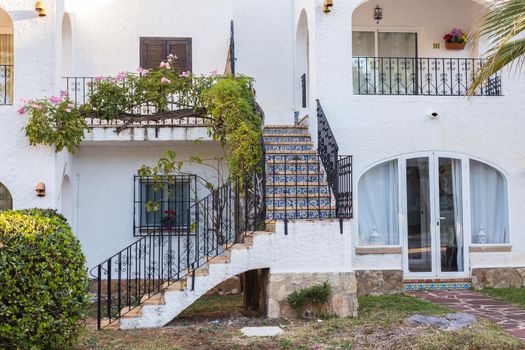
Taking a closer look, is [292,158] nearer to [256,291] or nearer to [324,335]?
[256,291]

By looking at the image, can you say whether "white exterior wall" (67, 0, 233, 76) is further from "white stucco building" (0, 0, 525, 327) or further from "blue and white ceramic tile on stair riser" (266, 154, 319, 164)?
"blue and white ceramic tile on stair riser" (266, 154, 319, 164)

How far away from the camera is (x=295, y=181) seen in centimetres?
1066

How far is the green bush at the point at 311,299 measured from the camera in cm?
903

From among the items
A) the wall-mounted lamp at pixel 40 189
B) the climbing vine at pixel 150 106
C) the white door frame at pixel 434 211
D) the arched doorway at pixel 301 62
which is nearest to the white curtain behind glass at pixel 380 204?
the white door frame at pixel 434 211

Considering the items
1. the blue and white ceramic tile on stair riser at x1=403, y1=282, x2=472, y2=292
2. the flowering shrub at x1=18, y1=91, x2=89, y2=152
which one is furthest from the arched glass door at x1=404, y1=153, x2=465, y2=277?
the flowering shrub at x1=18, y1=91, x2=89, y2=152

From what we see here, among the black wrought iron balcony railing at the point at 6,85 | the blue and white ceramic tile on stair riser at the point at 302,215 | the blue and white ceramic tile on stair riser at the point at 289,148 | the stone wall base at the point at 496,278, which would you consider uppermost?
the black wrought iron balcony railing at the point at 6,85

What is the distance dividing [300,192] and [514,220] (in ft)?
15.6

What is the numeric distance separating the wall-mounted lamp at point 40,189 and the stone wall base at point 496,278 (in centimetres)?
856

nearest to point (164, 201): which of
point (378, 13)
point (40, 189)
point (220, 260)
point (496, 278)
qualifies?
point (40, 189)

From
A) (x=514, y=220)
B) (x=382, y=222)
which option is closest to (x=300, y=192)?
(x=382, y=222)

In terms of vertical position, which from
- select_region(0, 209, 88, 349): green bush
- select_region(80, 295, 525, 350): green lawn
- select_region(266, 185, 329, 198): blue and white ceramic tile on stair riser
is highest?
select_region(266, 185, 329, 198): blue and white ceramic tile on stair riser

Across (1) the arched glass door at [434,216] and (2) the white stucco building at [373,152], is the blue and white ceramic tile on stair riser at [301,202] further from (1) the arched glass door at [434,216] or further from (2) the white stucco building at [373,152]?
(1) the arched glass door at [434,216]

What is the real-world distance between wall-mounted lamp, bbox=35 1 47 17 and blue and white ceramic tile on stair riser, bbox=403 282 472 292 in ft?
28.9

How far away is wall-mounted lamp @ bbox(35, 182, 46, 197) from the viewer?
1144 centimetres
